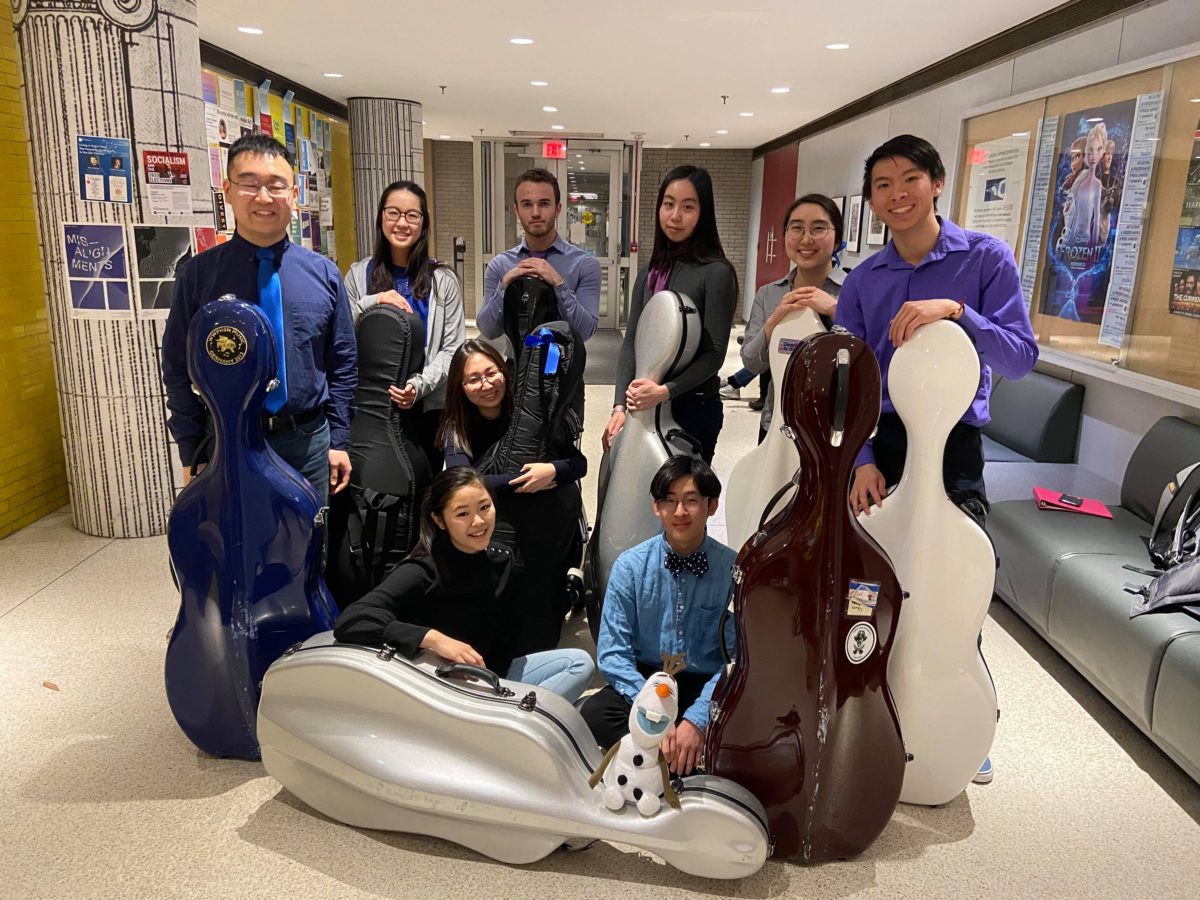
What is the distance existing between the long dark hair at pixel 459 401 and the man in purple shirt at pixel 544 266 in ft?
1.35

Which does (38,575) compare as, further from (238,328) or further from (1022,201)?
(1022,201)

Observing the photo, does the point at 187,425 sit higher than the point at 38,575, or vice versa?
the point at 187,425

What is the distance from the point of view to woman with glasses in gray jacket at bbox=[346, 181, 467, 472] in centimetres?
290

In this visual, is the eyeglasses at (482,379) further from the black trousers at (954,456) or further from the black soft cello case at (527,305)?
the black trousers at (954,456)

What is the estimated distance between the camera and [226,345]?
6.56ft

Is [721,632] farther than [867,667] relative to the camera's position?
Yes

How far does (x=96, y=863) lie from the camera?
1878 mm

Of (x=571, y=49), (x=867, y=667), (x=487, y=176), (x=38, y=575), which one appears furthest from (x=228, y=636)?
(x=487, y=176)

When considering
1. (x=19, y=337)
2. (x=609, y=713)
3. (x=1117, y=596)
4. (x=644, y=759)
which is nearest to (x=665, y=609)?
(x=609, y=713)

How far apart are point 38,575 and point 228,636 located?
1952 mm

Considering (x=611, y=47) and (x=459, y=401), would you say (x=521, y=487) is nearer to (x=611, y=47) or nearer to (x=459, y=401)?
(x=459, y=401)

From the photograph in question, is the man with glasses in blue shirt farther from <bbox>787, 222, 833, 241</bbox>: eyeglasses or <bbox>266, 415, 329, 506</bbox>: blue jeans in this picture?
<bbox>787, 222, 833, 241</bbox>: eyeglasses

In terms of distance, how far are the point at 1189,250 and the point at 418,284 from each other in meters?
2.99

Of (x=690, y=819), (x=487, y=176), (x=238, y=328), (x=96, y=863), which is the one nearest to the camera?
(x=690, y=819)
